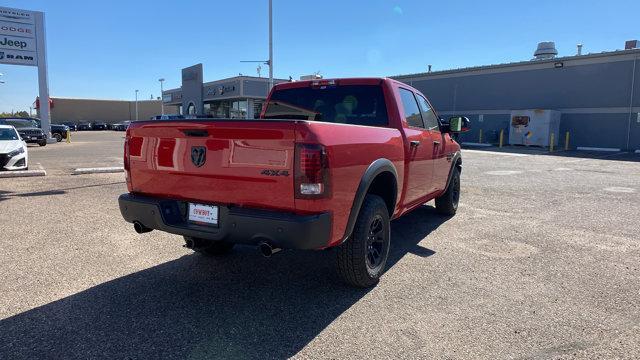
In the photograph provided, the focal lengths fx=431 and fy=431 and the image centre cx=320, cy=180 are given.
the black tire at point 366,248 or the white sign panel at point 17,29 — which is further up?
the white sign panel at point 17,29

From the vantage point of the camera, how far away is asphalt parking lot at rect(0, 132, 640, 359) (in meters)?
2.85

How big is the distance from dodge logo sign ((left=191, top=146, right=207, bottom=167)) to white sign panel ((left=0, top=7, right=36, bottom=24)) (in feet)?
94.0

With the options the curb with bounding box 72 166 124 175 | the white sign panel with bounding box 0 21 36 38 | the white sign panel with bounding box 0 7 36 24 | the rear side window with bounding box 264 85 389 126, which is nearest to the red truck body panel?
the rear side window with bounding box 264 85 389 126

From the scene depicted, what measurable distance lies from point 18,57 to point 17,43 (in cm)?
80

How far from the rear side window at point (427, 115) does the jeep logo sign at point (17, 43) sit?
27843mm

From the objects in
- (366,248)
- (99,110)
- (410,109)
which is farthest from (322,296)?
(99,110)

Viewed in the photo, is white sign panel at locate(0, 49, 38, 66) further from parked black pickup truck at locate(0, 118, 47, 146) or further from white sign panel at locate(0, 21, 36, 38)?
parked black pickup truck at locate(0, 118, 47, 146)

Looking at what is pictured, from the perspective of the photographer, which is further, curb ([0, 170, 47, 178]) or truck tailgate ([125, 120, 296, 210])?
curb ([0, 170, 47, 178])

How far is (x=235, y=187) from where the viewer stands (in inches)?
125

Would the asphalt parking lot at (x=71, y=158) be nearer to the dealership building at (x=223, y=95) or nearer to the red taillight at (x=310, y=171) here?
the red taillight at (x=310, y=171)

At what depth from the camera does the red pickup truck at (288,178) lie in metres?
2.94

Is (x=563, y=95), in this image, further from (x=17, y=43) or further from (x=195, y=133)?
(x=17, y=43)

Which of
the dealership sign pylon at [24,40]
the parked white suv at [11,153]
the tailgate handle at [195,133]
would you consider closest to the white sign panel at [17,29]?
the dealership sign pylon at [24,40]

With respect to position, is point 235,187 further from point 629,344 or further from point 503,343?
point 629,344
